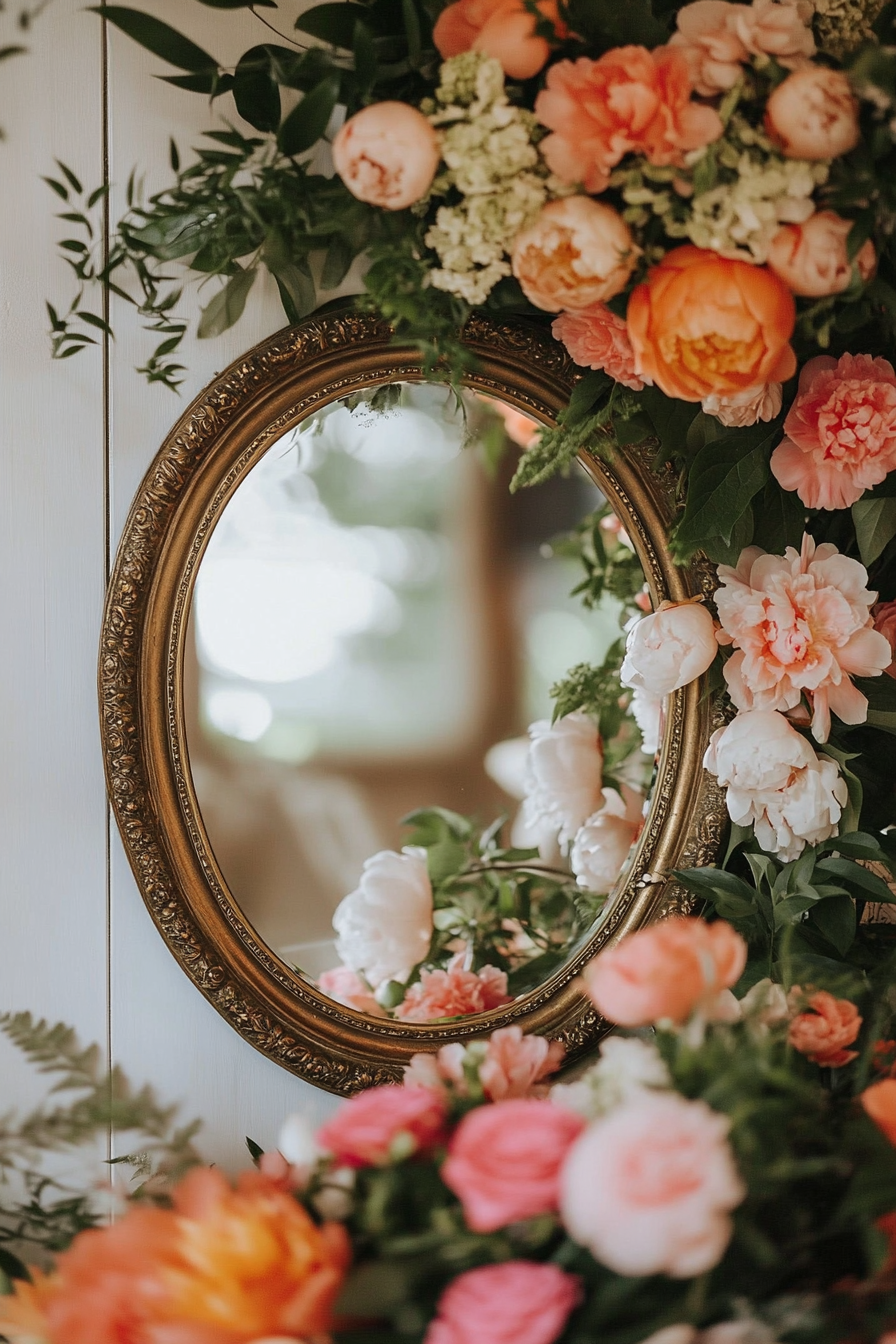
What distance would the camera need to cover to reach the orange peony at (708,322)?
65 centimetres

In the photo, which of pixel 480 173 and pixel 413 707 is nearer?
pixel 480 173

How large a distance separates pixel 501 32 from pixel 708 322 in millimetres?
228

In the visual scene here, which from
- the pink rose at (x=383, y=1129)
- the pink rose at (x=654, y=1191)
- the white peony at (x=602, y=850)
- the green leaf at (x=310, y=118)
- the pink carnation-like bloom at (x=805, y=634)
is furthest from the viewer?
the white peony at (x=602, y=850)

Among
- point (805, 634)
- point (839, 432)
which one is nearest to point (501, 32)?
point (839, 432)

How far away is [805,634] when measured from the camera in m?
0.77

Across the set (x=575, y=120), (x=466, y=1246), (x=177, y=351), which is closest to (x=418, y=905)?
(x=466, y=1246)

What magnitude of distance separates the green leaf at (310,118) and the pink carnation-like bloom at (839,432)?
15.8 inches

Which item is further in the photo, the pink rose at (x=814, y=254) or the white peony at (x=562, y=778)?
the white peony at (x=562, y=778)

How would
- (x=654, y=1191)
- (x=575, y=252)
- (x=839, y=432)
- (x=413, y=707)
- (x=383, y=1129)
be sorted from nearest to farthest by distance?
(x=654, y=1191) < (x=383, y=1129) < (x=575, y=252) < (x=839, y=432) < (x=413, y=707)

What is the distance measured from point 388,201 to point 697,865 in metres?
0.59

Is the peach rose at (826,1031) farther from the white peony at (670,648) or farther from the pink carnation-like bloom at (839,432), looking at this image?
the pink carnation-like bloom at (839,432)

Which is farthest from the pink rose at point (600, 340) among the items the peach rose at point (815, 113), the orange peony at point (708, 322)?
the peach rose at point (815, 113)

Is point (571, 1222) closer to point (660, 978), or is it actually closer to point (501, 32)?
point (660, 978)

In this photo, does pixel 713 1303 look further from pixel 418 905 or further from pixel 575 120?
pixel 575 120
